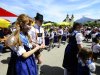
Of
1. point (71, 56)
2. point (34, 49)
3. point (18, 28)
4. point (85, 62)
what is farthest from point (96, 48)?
point (18, 28)

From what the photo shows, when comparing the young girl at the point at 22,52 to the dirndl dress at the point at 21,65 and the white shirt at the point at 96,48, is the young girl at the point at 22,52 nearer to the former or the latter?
the dirndl dress at the point at 21,65

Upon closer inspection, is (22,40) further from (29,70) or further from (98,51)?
(98,51)

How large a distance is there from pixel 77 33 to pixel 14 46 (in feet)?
8.57

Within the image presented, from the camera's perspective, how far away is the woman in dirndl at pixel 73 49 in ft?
18.9

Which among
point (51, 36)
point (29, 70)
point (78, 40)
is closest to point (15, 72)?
point (29, 70)

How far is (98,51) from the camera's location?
Answer: 853cm

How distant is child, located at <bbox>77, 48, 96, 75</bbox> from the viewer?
5040mm

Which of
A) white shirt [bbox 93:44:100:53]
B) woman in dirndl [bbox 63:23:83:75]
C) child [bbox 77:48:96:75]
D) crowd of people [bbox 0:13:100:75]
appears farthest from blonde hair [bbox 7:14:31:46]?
white shirt [bbox 93:44:100:53]

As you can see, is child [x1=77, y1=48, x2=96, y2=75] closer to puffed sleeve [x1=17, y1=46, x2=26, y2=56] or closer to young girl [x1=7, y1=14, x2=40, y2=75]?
young girl [x1=7, y1=14, x2=40, y2=75]

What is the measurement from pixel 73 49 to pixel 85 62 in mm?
813

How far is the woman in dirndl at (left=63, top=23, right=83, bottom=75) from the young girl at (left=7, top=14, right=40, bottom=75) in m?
2.36

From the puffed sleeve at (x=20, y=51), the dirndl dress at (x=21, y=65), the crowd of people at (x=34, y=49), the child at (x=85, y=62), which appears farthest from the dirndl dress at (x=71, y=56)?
the puffed sleeve at (x=20, y=51)

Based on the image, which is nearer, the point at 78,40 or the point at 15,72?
the point at 15,72

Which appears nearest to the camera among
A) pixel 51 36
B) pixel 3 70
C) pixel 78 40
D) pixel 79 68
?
A: pixel 79 68
